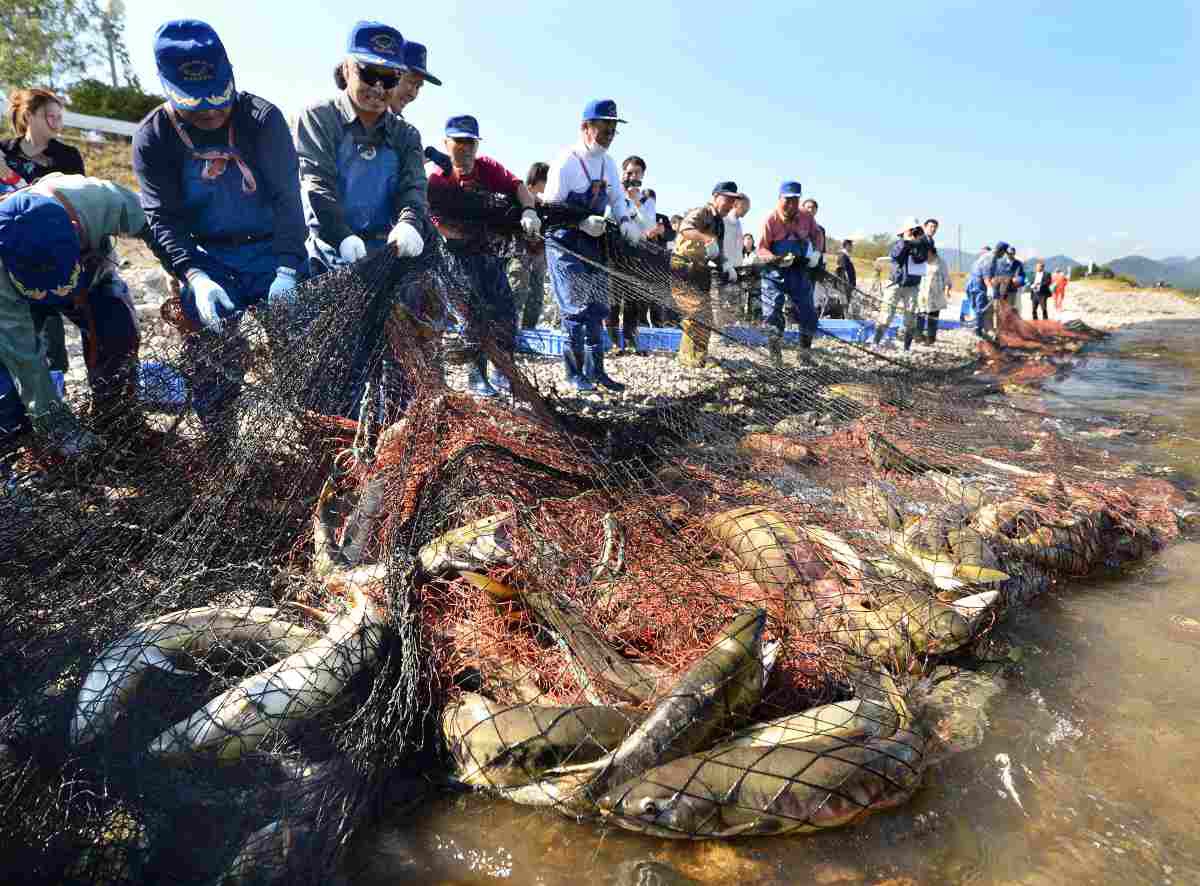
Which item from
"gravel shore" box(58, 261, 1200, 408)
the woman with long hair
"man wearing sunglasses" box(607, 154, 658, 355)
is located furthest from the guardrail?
the woman with long hair

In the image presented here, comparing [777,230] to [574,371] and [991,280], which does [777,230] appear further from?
[991,280]

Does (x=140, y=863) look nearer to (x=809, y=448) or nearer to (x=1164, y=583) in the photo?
(x=809, y=448)

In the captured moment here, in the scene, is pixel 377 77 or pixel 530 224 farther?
pixel 530 224

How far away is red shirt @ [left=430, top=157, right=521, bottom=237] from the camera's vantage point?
6641 mm

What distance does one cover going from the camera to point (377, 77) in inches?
171

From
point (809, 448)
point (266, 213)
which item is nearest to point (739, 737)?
point (809, 448)

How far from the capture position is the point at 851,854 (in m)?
2.23

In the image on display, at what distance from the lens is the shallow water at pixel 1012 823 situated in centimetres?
217

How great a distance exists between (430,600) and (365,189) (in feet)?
10.3

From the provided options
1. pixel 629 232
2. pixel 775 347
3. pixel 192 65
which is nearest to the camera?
pixel 192 65

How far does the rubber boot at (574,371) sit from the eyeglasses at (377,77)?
10.5 ft

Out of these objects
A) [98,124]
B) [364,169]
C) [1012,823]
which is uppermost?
[98,124]

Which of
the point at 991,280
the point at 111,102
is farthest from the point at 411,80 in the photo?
the point at 111,102

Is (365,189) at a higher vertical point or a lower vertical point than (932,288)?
higher
